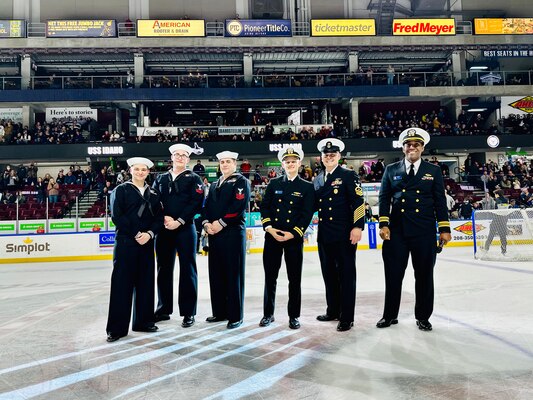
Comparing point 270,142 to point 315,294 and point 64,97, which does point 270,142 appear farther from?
point 315,294

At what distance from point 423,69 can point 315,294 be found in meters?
28.4

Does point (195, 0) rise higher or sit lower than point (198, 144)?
higher

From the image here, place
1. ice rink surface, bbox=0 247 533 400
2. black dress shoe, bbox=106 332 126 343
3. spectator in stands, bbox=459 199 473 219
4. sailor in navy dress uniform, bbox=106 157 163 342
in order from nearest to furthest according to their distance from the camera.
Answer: ice rink surface, bbox=0 247 533 400, black dress shoe, bbox=106 332 126 343, sailor in navy dress uniform, bbox=106 157 163 342, spectator in stands, bbox=459 199 473 219

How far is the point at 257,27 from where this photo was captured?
86.3 ft

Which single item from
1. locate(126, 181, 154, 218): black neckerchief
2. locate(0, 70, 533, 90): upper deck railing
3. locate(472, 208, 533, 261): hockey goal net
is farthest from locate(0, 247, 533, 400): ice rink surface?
locate(0, 70, 533, 90): upper deck railing

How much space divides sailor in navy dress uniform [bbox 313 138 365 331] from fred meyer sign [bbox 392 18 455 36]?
2598cm

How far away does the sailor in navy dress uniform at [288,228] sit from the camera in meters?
4.35

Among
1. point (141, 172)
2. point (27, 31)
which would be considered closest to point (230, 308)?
point (141, 172)

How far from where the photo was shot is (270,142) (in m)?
22.6

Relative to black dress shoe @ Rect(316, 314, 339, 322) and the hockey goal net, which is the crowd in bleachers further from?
the hockey goal net

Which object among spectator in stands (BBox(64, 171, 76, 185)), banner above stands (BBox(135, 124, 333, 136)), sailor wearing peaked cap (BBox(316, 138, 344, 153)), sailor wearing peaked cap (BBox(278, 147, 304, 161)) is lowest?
sailor wearing peaked cap (BBox(278, 147, 304, 161))

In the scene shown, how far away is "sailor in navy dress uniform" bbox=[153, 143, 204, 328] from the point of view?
461cm

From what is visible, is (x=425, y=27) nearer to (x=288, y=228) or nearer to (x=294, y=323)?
(x=288, y=228)

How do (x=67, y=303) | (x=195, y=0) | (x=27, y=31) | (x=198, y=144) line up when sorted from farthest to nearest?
(x=195, y=0)
(x=27, y=31)
(x=198, y=144)
(x=67, y=303)
